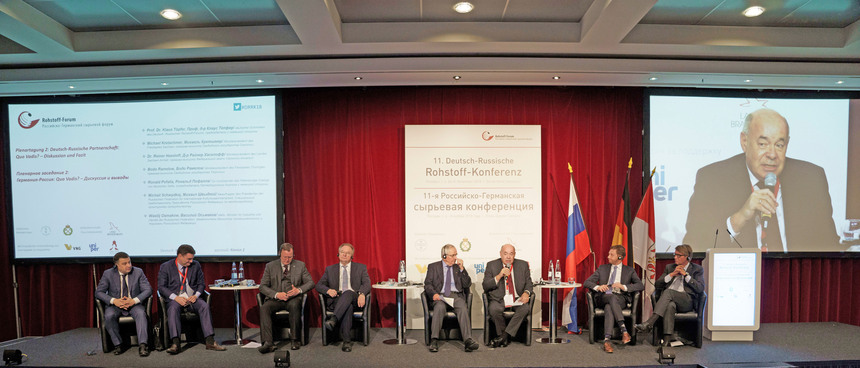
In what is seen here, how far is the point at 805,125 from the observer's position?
6453mm

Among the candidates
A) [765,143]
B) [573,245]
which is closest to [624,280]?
[573,245]

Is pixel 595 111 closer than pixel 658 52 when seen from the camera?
No

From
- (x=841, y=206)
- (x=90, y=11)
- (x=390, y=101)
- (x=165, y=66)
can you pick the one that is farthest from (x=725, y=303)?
(x=90, y=11)

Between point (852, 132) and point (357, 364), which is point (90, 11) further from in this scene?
point (852, 132)

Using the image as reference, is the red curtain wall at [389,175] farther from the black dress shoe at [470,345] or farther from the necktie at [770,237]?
the black dress shoe at [470,345]

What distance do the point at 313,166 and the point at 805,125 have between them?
637 cm

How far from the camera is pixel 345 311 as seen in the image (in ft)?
17.8

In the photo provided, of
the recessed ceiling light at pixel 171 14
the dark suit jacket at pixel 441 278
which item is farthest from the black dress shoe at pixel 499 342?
the recessed ceiling light at pixel 171 14

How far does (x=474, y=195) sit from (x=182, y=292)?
3.52 metres

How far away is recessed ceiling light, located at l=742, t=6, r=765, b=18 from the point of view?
186 inches

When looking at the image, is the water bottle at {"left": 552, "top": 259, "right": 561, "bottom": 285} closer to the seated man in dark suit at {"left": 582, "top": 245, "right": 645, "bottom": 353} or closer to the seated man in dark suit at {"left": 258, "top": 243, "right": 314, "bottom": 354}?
the seated man in dark suit at {"left": 582, "top": 245, "right": 645, "bottom": 353}

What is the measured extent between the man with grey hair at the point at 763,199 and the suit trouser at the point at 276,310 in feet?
15.8

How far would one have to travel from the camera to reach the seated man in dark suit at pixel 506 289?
5395mm

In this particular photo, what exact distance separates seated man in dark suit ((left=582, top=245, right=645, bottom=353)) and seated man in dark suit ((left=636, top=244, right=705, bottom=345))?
0.26 metres
